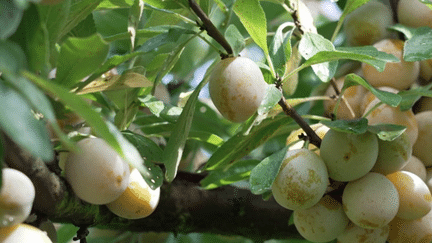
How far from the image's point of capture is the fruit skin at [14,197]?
0.49 m

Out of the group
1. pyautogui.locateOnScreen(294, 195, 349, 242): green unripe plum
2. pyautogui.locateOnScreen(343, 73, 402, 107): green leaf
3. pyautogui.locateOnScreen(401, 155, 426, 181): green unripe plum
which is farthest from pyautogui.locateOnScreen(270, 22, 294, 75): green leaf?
pyautogui.locateOnScreen(401, 155, 426, 181): green unripe plum

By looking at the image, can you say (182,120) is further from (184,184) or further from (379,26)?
(379,26)

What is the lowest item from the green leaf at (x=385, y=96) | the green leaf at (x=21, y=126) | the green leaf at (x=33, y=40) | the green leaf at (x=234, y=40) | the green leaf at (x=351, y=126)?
the green leaf at (x=351, y=126)

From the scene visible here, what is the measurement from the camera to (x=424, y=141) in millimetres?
905

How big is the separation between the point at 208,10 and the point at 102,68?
0.56ft

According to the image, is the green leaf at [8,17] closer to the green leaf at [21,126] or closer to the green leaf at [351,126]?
the green leaf at [21,126]

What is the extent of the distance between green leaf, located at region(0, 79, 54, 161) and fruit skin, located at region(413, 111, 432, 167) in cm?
71

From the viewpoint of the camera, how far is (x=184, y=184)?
1001mm

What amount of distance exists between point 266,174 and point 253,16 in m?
0.20

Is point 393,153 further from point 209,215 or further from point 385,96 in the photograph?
point 209,215

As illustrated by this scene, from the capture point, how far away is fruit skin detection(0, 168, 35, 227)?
0.49 meters

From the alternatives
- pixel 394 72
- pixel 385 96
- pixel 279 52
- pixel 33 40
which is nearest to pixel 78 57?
pixel 33 40

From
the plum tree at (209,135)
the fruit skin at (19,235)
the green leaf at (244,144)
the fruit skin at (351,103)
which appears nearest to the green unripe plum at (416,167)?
the plum tree at (209,135)

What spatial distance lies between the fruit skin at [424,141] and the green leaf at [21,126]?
2.34 feet
